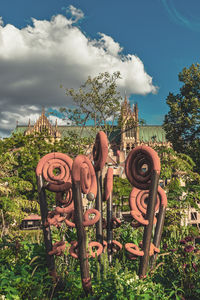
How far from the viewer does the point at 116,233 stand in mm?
7180

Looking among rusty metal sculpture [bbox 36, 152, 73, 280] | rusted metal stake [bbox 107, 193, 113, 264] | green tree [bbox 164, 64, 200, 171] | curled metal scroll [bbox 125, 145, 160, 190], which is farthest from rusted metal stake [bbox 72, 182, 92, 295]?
green tree [bbox 164, 64, 200, 171]

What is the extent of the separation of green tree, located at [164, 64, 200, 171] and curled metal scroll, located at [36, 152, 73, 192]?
20104mm

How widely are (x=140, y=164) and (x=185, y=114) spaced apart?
21.7 m

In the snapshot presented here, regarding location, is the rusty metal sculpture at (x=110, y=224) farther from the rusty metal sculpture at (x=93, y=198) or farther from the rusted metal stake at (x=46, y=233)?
the rusted metal stake at (x=46, y=233)

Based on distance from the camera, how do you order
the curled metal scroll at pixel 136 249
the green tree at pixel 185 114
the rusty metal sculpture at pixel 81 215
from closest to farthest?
1. the rusty metal sculpture at pixel 81 215
2. the curled metal scroll at pixel 136 249
3. the green tree at pixel 185 114

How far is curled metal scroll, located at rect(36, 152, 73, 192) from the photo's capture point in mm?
4553

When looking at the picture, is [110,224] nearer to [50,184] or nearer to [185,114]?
[50,184]

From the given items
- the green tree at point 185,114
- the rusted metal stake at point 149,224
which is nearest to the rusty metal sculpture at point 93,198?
the rusted metal stake at point 149,224

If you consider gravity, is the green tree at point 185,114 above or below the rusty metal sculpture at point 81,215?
above

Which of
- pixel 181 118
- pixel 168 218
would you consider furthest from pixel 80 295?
pixel 181 118

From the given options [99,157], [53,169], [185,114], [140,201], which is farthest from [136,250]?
[185,114]

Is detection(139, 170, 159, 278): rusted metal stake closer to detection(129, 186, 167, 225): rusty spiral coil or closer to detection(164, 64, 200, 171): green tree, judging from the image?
detection(129, 186, 167, 225): rusty spiral coil

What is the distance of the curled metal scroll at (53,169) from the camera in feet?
14.9

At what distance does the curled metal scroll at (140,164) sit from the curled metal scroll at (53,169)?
3.58 feet
